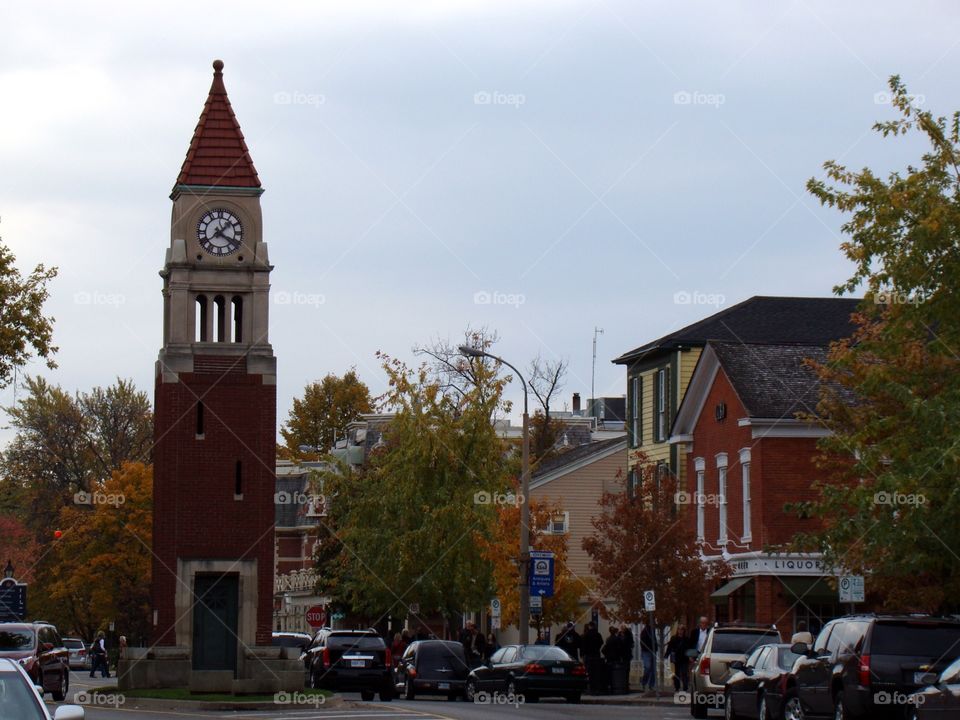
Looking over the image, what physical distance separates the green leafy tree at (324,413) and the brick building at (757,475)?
179 feet

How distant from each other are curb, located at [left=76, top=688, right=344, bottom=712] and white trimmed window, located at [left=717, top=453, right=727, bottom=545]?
15.7 meters

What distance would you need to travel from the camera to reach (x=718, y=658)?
104ft

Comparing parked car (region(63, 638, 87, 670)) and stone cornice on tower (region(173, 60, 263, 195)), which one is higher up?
stone cornice on tower (region(173, 60, 263, 195))

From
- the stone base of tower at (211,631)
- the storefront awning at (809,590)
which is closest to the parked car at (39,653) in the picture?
the stone base of tower at (211,631)

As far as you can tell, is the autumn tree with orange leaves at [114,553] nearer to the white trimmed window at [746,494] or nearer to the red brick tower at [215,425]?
the red brick tower at [215,425]

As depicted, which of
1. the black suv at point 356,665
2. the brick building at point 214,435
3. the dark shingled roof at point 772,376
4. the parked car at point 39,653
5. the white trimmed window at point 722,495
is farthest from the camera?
the white trimmed window at point 722,495

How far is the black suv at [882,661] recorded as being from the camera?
21.4m

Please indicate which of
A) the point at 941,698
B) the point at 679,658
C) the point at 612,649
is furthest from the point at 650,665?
the point at 941,698

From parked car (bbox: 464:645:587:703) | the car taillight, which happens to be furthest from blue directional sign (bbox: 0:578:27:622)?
the car taillight

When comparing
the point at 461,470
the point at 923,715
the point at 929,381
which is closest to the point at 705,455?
the point at 461,470

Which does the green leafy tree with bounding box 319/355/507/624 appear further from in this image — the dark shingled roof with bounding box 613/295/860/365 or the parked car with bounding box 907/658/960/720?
the parked car with bounding box 907/658/960/720

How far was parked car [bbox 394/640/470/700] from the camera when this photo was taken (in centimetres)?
4009

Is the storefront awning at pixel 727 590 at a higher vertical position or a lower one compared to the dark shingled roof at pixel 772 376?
lower

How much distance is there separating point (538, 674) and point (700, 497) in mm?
14000
